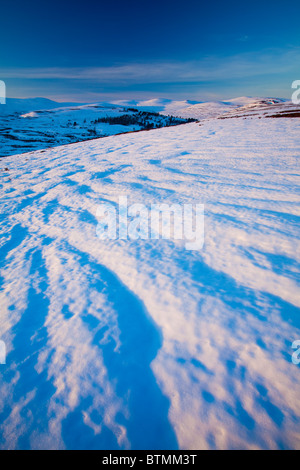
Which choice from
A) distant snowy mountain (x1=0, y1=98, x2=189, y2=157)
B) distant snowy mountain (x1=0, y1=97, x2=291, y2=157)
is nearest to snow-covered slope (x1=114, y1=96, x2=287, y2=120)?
distant snowy mountain (x1=0, y1=97, x2=291, y2=157)

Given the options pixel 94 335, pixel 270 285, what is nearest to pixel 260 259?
pixel 270 285

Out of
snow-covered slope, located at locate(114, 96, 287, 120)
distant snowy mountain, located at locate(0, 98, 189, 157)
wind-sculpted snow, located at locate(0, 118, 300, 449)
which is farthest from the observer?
snow-covered slope, located at locate(114, 96, 287, 120)

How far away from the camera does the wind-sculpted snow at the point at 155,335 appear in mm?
1046

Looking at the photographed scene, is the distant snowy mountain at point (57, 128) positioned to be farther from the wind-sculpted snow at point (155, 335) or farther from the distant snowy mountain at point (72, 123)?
the wind-sculpted snow at point (155, 335)

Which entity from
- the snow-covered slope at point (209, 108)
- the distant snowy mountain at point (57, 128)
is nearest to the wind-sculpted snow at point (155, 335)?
the distant snowy mountain at point (57, 128)

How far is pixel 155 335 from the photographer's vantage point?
1.39 m

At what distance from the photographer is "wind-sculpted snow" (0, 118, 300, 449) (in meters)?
1.05

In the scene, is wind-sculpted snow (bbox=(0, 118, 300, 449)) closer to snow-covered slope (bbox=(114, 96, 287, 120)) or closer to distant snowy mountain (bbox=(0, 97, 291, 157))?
distant snowy mountain (bbox=(0, 97, 291, 157))

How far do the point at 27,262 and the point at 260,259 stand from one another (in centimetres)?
237

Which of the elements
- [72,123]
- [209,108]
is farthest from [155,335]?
[209,108]

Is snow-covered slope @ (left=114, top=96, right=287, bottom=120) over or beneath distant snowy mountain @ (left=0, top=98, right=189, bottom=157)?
over

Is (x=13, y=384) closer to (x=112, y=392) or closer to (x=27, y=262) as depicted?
(x=112, y=392)

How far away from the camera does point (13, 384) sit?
1.24 m

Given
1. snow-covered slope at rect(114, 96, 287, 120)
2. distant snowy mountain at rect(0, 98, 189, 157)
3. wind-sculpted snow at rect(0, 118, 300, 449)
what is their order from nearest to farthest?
wind-sculpted snow at rect(0, 118, 300, 449) < distant snowy mountain at rect(0, 98, 189, 157) < snow-covered slope at rect(114, 96, 287, 120)
